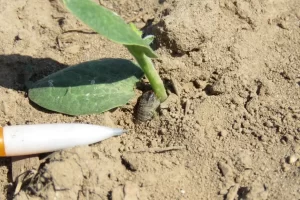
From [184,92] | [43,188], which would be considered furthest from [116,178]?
[184,92]

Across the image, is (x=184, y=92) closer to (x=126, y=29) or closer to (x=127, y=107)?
(x=127, y=107)

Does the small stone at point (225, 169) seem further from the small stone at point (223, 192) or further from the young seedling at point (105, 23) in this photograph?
the young seedling at point (105, 23)

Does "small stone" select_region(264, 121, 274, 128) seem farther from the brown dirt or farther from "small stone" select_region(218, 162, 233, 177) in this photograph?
"small stone" select_region(218, 162, 233, 177)

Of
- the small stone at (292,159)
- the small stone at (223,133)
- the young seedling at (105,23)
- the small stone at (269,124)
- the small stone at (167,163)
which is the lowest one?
the small stone at (292,159)

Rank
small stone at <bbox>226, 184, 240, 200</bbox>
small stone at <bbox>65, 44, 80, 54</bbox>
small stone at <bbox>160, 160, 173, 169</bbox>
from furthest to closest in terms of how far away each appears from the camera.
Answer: small stone at <bbox>65, 44, 80, 54</bbox>, small stone at <bbox>160, 160, 173, 169</bbox>, small stone at <bbox>226, 184, 240, 200</bbox>

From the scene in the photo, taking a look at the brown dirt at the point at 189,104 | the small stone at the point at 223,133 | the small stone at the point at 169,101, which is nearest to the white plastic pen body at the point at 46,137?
the brown dirt at the point at 189,104

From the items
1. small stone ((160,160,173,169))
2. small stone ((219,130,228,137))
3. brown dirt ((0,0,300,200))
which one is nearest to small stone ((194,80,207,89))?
brown dirt ((0,0,300,200))
